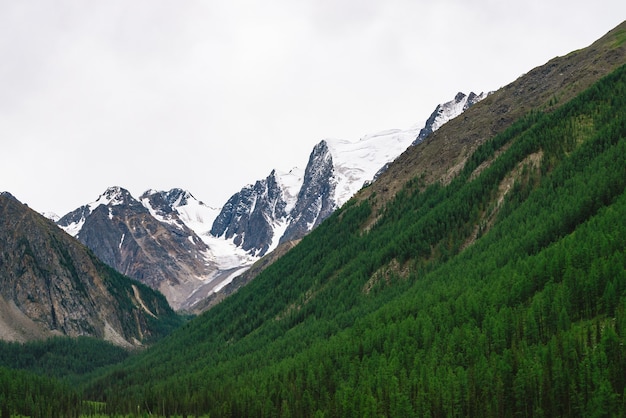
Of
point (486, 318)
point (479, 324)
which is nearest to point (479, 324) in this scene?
point (479, 324)

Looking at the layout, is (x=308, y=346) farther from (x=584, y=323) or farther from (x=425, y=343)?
(x=584, y=323)

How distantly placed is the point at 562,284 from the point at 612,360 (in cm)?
2666

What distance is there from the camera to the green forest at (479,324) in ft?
326

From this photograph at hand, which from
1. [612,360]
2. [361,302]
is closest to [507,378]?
[612,360]

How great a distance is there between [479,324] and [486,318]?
5.22 metres

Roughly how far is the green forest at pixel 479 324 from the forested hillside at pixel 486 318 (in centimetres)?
34

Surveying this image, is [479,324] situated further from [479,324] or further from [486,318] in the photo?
[486,318]

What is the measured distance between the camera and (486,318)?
397ft

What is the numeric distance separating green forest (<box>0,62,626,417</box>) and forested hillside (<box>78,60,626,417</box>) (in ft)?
1.10

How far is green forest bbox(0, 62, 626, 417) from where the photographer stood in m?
99.4

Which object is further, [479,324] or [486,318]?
[479,324]

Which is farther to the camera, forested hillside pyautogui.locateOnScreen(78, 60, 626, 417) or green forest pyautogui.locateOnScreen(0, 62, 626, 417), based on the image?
green forest pyautogui.locateOnScreen(0, 62, 626, 417)

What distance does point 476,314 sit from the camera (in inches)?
5000

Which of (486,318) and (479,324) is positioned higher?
(486,318)
